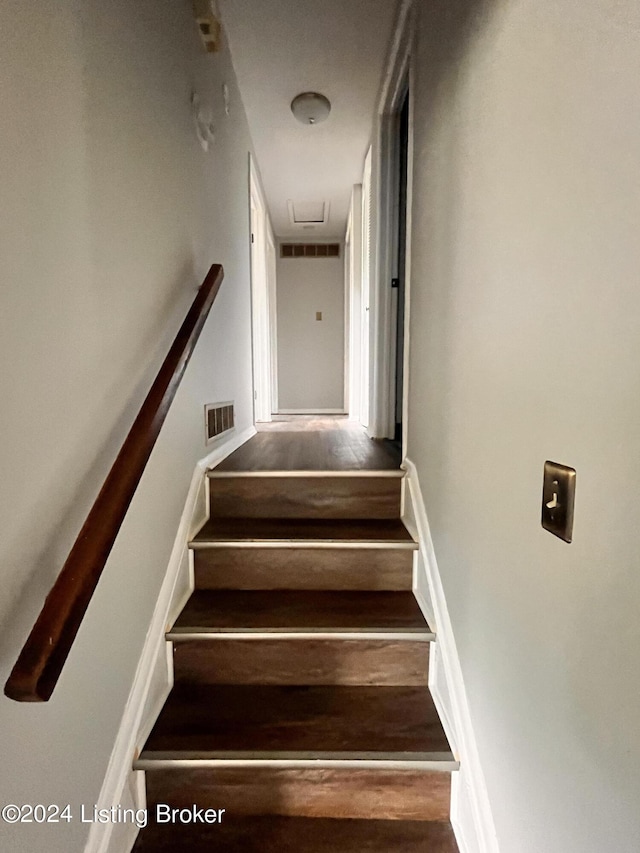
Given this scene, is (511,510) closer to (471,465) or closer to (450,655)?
(471,465)

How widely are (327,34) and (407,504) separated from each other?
232 centimetres

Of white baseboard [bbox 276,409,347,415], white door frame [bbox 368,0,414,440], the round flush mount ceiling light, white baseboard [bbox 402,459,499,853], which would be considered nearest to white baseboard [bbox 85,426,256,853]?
white baseboard [bbox 402,459,499,853]

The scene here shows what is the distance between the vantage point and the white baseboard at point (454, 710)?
104 cm

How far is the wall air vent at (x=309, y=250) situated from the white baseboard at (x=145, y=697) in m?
4.75

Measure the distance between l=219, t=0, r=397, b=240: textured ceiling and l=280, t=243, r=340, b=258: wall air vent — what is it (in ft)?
5.98

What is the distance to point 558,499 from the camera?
0.73m

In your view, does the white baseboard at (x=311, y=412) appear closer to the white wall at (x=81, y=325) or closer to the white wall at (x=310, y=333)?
the white wall at (x=310, y=333)

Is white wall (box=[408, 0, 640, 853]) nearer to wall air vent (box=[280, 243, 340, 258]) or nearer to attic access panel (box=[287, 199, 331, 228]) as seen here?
attic access panel (box=[287, 199, 331, 228])

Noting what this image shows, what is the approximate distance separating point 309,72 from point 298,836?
335 cm

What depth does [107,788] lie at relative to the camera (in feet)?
3.41

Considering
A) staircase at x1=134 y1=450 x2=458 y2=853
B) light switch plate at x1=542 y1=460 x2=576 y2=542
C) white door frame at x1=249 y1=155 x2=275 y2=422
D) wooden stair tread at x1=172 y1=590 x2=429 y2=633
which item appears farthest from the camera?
white door frame at x1=249 y1=155 x2=275 y2=422

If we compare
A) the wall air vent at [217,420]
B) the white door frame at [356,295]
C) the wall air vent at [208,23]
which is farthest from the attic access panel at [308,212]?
the wall air vent at [217,420]

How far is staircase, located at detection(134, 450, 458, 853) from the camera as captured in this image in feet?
3.78

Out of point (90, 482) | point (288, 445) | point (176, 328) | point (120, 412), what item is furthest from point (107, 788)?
point (288, 445)
